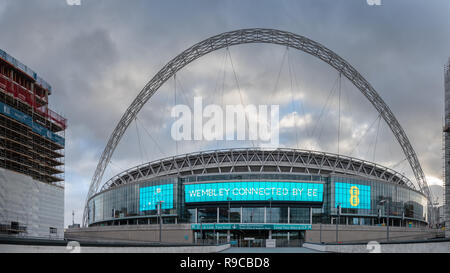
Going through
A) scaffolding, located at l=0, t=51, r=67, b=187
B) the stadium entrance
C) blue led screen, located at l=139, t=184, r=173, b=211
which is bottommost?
the stadium entrance

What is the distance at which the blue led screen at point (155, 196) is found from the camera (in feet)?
333

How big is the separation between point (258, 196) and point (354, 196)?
21980mm

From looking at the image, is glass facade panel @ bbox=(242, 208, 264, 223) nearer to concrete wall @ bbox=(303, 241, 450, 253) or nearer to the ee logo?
the ee logo

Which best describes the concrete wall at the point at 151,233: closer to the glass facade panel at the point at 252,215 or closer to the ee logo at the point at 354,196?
the glass facade panel at the point at 252,215

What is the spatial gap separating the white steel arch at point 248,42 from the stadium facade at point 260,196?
15.9 meters

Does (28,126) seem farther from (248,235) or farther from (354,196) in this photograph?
(354,196)

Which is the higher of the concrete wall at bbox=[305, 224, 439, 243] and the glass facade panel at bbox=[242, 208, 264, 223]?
the glass facade panel at bbox=[242, 208, 264, 223]

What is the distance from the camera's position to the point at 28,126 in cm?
7650

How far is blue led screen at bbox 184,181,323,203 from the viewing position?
97.1m

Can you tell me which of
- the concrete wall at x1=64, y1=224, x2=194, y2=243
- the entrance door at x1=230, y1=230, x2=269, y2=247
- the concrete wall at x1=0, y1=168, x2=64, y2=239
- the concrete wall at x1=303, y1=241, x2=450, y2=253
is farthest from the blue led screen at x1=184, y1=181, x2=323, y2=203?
the concrete wall at x1=303, y1=241, x2=450, y2=253

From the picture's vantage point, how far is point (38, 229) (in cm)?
7738

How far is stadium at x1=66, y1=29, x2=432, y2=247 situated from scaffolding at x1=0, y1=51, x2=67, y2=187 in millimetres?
23504

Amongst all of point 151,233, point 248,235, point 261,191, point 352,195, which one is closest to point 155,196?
point 151,233
